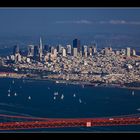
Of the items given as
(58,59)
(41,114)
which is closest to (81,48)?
Answer: (58,59)

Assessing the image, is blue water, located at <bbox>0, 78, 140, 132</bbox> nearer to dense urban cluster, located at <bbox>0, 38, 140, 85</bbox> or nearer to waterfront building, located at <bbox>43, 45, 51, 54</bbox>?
dense urban cluster, located at <bbox>0, 38, 140, 85</bbox>

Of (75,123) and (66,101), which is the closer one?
(75,123)

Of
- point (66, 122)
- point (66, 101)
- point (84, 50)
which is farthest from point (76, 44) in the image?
point (66, 122)

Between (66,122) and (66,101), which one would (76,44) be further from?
(66,122)

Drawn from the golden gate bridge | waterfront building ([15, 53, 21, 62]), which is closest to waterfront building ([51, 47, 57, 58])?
waterfront building ([15, 53, 21, 62])

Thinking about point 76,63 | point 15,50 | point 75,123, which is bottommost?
point 75,123
